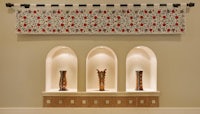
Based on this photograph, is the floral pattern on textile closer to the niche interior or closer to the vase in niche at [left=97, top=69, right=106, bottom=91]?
the niche interior

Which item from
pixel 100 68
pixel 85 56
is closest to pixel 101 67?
pixel 100 68

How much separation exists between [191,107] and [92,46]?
1740mm

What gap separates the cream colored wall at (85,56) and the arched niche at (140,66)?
248mm

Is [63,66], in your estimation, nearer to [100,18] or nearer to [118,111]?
[100,18]

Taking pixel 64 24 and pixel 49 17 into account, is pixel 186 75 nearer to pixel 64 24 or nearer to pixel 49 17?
pixel 64 24

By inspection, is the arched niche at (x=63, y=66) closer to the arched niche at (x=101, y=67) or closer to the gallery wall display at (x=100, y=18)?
the arched niche at (x=101, y=67)

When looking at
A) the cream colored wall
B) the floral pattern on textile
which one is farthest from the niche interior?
the floral pattern on textile

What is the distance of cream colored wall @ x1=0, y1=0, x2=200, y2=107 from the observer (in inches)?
145

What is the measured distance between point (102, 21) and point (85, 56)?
58cm

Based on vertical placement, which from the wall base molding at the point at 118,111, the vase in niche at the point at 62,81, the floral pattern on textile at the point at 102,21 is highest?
the floral pattern on textile at the point at 102,21

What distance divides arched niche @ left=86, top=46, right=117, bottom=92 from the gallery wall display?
1.43 feet

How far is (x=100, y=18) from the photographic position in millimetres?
3689

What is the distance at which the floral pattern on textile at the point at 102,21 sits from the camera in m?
3.67

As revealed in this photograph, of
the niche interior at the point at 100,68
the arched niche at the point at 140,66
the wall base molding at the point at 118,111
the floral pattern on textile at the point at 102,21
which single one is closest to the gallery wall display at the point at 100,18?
the floral pattern on textile at the point at 102,21
